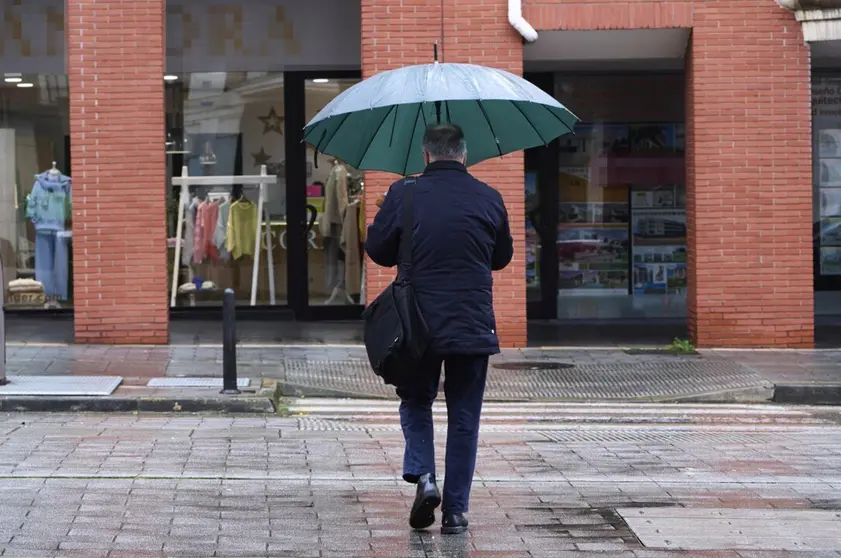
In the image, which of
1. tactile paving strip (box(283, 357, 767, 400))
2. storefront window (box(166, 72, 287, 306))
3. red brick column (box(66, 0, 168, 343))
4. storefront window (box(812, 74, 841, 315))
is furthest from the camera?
storefront window (box(812, 74, 841, 315))

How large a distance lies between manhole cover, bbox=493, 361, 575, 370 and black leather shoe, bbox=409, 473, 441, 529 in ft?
23.6

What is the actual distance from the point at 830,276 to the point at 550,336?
184 inches

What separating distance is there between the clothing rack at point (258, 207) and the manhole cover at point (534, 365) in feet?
16.4

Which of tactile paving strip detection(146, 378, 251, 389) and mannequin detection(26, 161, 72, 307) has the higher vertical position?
mannequin detection(26, 161, 72, 307)

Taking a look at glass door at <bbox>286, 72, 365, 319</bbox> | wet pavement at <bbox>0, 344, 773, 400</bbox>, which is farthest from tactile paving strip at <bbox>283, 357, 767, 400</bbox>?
glass door at <bbox>286, 72, 365, 319</bbox>

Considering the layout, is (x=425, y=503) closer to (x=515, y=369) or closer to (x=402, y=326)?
(x=402, y=326)

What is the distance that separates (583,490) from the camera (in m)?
7.29

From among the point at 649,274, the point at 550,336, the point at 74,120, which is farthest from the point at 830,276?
the point at 74,120

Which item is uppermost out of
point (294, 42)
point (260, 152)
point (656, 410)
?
point (294, 42)

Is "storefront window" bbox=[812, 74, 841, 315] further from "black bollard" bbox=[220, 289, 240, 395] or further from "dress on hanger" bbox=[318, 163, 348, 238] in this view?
"black bollard" bbox=[220, 289, 240, 395]

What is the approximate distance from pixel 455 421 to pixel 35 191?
12.5m

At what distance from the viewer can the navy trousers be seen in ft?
19.8

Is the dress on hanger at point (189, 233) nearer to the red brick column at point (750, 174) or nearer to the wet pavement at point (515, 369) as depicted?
the wet pavement at point (515, 369)

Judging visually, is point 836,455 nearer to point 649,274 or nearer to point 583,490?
point 583,490
